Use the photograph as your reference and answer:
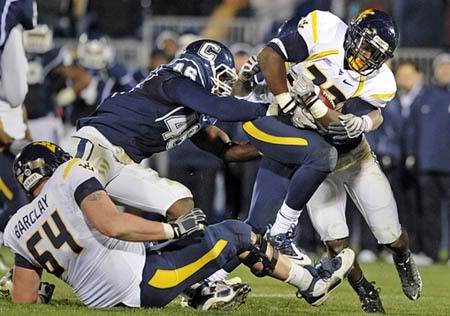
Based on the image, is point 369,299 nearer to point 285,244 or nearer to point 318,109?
point 285,244

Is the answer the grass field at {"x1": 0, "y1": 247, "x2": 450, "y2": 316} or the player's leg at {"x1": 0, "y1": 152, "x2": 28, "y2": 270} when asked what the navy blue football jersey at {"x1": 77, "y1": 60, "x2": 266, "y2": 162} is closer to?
the grass field at {"x1": 0, "y1": 247, "x2": 450, "y2": 316}

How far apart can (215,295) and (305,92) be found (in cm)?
Answer: 124

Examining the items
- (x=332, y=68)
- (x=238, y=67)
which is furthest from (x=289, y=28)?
(x=238, y=67)

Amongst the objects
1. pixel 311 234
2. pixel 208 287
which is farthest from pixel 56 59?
pixel 208 287

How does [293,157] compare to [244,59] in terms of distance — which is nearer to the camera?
[293,157]

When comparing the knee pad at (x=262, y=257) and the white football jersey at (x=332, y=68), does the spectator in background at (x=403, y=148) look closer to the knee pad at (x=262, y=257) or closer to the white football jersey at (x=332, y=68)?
the white football jersey at (x=332, y=68)

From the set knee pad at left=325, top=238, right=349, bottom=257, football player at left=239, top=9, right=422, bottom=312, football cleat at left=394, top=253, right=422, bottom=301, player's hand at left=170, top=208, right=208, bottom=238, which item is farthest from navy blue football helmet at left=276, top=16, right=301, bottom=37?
player's hand at left=170, top=208, right=208, bottom=238

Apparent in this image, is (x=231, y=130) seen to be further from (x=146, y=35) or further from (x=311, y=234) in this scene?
(x=146, y=35)

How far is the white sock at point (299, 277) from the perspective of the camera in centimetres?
649

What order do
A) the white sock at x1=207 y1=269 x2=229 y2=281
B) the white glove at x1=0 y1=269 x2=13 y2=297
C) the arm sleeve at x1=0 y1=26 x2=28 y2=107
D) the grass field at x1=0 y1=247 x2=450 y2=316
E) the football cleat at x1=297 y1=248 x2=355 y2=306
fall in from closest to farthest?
the grass field at x1=0 y1=247 x2=450 y2=316 < the football cleat at x1=297 y1=248 x2=355 y2=306 < the white sock at x1=207 y1=269 x2=229 y2=281 < the white glove at x1=0 y1=269 x2=13 y2=297 < the arm sleeve at x1=0 y1=26 x2=28 y2=107

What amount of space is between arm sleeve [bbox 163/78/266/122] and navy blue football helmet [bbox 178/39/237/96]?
226 millimetres

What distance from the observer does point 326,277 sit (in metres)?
6.60

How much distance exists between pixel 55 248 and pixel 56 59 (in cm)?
687

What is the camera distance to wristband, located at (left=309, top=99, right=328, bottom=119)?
22.8ft
